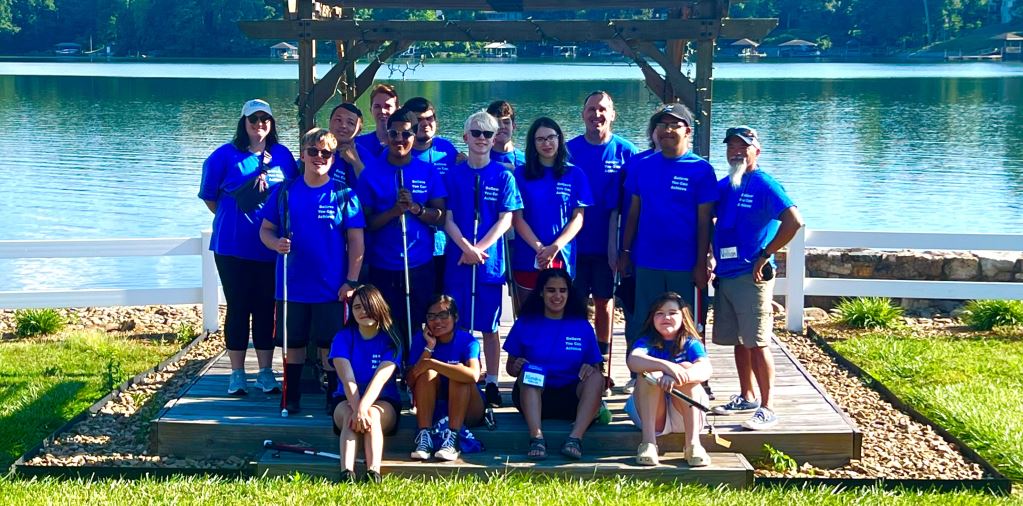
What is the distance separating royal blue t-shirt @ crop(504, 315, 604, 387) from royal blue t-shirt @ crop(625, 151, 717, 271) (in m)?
0.55

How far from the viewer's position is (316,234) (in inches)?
250

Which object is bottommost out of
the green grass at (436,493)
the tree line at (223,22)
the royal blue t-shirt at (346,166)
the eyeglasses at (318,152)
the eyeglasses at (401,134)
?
the green grass at (436,493)

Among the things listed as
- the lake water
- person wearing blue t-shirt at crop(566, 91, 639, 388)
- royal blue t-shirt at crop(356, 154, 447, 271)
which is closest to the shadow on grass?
royal blue t-shirt at crop(356, 154, 447, 271)

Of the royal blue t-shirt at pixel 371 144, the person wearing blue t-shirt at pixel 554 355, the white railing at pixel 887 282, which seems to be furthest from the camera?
the white railing at pixel 887 282

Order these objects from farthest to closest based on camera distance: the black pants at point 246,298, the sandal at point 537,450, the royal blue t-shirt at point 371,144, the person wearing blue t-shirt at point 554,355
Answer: the royal blue t-shirt at point 371,144 → the black pants at point 246,298 → the person wearing blue t-shirt at point 554,355 → the sandal at point 537,450

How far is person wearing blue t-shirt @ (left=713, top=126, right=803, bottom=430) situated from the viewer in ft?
20.5

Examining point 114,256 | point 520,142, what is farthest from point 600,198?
point 520,142

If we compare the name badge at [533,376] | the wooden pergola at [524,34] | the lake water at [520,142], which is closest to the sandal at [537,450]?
the name badge at [533,376]

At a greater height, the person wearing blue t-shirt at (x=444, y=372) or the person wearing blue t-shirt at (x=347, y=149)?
the person wearing blue t-shirt at (x=347, y=149)

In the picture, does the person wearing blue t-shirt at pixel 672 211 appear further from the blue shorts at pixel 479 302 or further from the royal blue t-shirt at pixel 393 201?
the royal blue t-shirt at pixel 393 201

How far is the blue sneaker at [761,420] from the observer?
6.41m

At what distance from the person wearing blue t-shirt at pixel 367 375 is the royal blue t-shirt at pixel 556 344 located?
2.04 feet

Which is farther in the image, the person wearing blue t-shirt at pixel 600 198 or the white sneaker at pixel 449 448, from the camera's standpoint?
the person wearing blue t-shirt at pixel 600 198

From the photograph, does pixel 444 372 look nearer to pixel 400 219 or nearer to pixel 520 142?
pixel 400 219
